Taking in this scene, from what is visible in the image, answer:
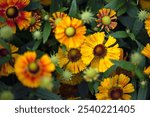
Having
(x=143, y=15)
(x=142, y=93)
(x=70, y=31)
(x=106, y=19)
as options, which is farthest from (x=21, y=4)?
(x=142, y=93)

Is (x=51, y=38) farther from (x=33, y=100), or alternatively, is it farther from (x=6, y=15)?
(x=33, y=100)

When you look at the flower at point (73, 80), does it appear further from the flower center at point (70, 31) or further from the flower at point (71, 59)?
the flower center at point (70, 31)

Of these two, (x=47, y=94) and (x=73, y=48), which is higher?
(x=73, y=48)

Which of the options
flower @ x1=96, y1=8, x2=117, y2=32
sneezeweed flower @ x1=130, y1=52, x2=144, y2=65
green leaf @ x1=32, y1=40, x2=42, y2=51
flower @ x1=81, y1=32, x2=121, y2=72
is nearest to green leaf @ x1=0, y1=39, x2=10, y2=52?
green leaf @ x1=32, y1=40, x2=42, y2=51

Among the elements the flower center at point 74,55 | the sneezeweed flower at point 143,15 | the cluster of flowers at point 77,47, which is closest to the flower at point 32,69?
the cluster of flowers at point 77,47

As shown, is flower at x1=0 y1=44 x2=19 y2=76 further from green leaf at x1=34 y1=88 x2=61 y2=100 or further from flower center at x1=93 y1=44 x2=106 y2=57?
flower center at x1=93 y1=44 x2=106 y2=57

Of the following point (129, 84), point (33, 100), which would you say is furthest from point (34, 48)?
point (129, 84)
